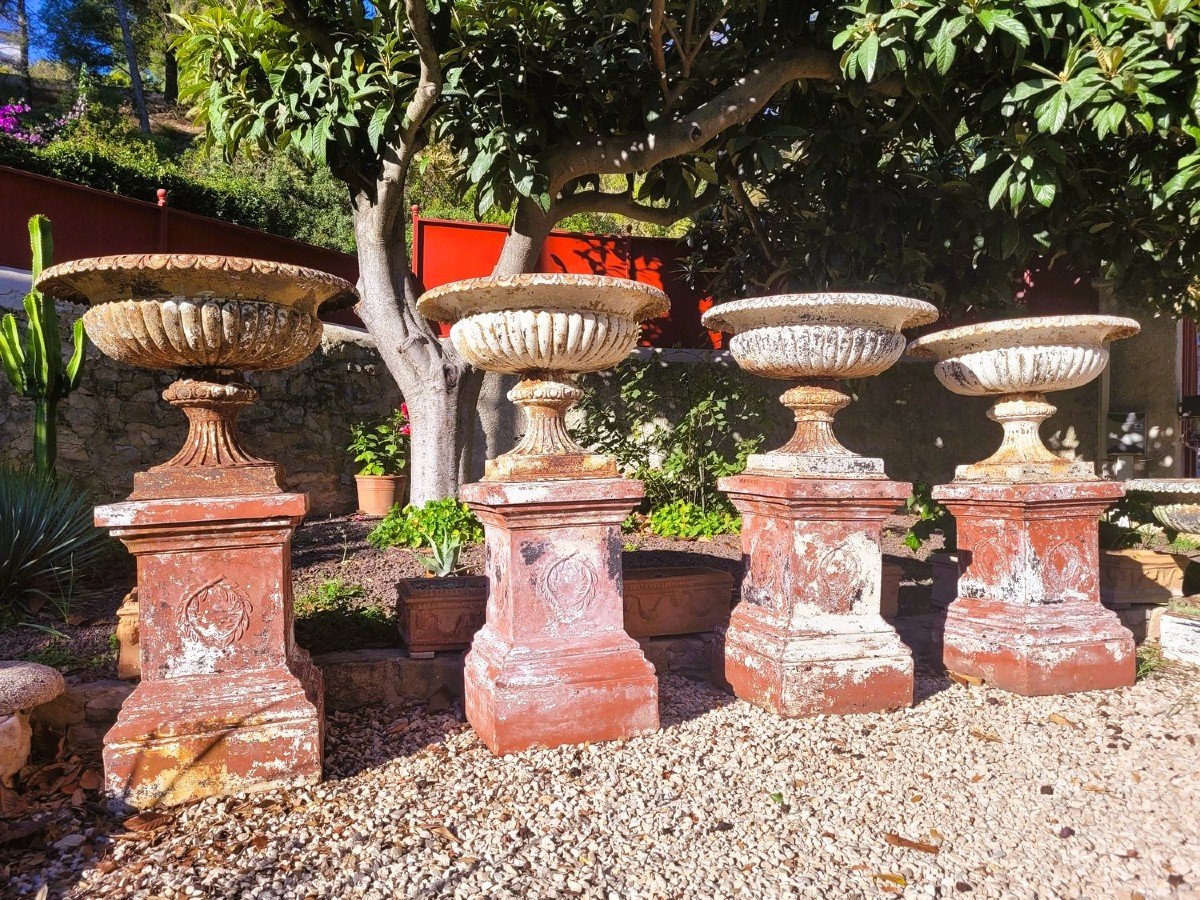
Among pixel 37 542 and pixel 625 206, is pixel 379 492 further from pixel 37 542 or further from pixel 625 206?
pixel 625 206

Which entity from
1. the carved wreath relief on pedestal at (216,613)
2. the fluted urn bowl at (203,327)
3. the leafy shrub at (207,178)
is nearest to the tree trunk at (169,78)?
the leafy shrub at (207,178)

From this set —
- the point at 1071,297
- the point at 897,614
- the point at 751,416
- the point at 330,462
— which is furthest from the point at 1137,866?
the point at 1071,297

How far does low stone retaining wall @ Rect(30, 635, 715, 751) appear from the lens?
8.89ft

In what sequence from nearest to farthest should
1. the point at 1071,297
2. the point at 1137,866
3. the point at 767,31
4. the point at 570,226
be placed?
the point at 1137,866, the point at 767,31, the point at 1071,297, the point at 570,226

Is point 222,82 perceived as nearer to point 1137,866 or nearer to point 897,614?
point 897,614

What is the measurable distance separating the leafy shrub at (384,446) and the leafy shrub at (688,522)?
8.08 ft

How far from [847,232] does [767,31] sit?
1.42 m

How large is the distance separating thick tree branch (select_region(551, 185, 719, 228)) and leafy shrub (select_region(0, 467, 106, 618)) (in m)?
3.52

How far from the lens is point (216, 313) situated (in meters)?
2.35

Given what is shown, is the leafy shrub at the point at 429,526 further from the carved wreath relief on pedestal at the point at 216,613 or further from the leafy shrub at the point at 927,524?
the leafy shrub at the point at 927,524

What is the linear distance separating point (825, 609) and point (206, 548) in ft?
7.53

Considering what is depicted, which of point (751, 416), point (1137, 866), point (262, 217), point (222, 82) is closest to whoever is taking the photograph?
point (1137, 866)

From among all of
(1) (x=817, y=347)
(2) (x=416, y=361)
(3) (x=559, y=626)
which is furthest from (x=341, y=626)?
(1) (x=817, y=347)

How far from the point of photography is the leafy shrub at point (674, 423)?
6219 millimetres
